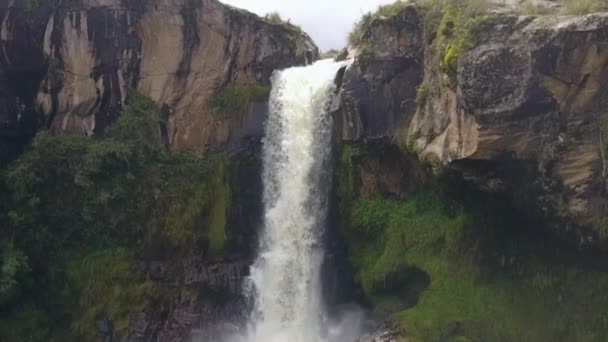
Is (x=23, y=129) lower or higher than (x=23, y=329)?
higher

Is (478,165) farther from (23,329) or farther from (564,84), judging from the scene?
(23,329)

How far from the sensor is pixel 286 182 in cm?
2167

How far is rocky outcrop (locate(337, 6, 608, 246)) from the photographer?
49.9ft

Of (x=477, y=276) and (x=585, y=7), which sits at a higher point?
(x=585, y=7)

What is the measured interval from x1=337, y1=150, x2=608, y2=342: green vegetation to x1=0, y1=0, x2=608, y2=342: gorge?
2.1 inches

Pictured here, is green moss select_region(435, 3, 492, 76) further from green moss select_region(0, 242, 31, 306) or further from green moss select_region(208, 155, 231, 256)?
green moss select_region(0, 242, 31, 306)

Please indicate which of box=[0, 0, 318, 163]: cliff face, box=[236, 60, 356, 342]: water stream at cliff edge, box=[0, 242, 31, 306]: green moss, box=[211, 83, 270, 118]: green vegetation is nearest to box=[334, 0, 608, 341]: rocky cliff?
box=[236, 60, 356, 342]: water stream at cliff edge

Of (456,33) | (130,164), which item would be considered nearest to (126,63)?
(130,164)

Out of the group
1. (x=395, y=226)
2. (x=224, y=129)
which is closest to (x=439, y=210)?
(x=395, y=226)

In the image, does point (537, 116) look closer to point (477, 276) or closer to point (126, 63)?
point (477, 276)

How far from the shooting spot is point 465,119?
16891 millimetres

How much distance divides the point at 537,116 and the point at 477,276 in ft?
16.4

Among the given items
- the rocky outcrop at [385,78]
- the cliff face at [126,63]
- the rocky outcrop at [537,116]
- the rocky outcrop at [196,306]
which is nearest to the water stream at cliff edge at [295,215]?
the rocky outcrop at [196,306]

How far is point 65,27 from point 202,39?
4.42 meters
